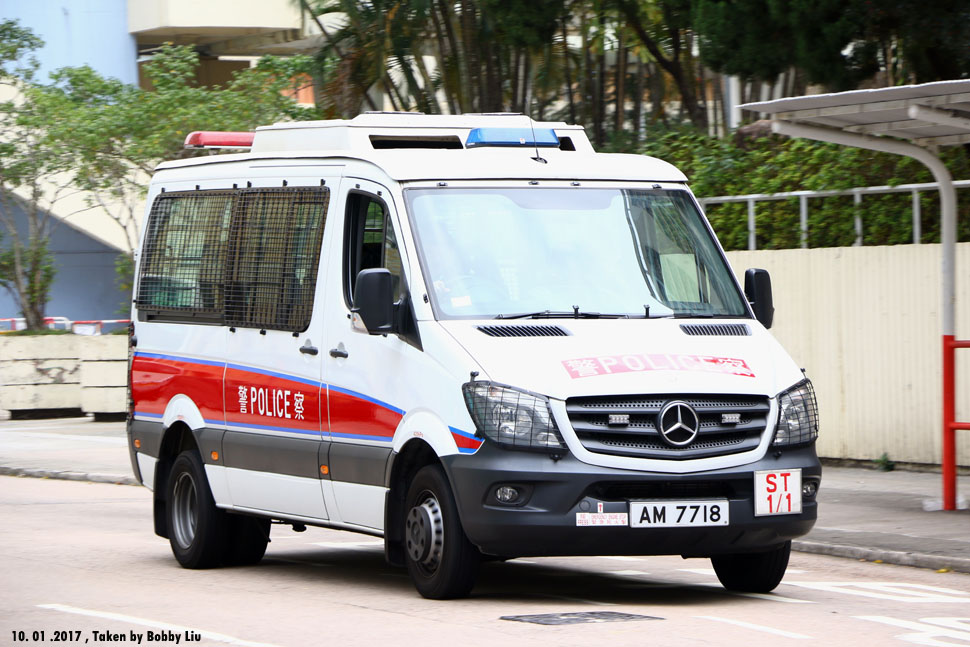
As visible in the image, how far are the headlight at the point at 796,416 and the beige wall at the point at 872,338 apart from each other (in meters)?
6.57

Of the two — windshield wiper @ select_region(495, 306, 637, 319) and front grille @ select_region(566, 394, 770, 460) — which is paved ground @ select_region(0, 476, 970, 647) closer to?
front grille @ select_region(566, 394, 770, 460)

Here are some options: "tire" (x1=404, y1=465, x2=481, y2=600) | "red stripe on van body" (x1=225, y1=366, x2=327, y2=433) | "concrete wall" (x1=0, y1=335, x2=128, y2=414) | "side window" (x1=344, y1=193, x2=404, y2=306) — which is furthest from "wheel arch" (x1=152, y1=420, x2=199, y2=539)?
"concrete wall" (x1=0, y1=335, x2=128, y2=414)

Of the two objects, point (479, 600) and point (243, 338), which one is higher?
point (243, 338)

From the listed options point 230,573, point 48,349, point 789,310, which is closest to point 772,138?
point 789,310

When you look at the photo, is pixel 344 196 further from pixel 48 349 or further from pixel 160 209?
pixel 48 349

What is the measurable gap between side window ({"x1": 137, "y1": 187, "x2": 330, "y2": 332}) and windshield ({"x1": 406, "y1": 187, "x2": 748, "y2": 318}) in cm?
107

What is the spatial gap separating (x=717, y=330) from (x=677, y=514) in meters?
1.21

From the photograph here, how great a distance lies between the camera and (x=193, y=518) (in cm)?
1130

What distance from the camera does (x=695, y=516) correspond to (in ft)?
28.2

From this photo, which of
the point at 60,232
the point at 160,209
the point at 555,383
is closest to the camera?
the point at 555,383

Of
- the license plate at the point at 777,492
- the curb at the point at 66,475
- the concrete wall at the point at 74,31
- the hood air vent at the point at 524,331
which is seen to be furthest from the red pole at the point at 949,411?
the concrete wall at the point at 74,31

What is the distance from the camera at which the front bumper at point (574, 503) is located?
27.7 ft

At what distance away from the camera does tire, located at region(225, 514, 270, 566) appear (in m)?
11.3

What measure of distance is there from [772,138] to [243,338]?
31.4 ft
